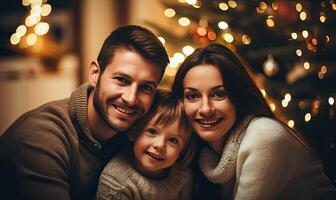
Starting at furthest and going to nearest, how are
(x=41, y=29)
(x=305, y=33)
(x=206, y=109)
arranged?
(x=41, y=29)
(x=305, y=33)
(x=206, y=109)

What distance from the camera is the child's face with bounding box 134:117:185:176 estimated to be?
1.47 meters

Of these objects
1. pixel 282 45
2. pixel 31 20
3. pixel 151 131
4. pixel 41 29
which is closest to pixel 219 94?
pixel 151 131

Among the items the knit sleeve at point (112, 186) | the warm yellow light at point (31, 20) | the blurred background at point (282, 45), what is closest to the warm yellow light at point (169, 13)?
the blurred background at point (282, 45)

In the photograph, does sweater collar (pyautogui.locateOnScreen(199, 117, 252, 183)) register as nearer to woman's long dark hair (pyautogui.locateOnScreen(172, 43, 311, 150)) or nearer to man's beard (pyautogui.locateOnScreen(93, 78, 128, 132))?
woman's long dark hair (pyautogui.locateOnScreen(172, 43, 311, 150))

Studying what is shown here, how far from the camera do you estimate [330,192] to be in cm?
144

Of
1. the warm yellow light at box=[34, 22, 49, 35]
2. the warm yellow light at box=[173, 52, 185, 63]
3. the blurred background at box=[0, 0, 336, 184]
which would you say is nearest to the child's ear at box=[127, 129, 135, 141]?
the blurred background at box=[0, 0, 336, 184]

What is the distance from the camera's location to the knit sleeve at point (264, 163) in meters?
1.34

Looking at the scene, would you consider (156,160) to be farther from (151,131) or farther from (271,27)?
(271,27)

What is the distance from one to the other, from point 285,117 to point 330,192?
1.54 ft

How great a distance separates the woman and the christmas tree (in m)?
0.33

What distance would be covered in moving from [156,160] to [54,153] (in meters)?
0.38

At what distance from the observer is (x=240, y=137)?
146 centimetres

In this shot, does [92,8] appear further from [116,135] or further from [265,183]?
[265,183]

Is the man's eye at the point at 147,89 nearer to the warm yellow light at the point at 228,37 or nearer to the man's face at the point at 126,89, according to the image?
the man's face at the point at 126,89
